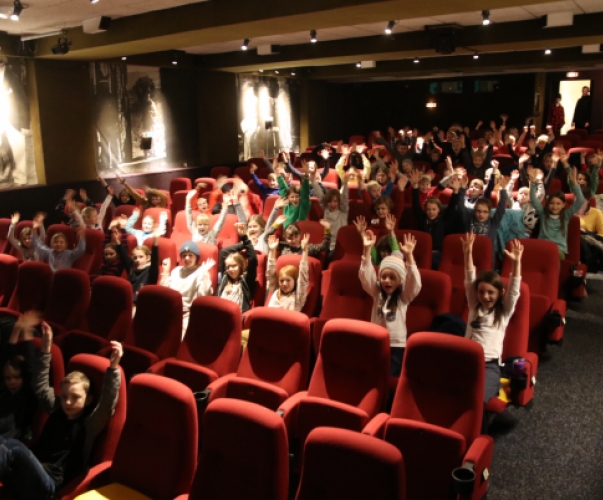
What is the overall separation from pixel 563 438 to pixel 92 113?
834 centimetres

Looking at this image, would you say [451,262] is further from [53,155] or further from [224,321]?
[53,155]

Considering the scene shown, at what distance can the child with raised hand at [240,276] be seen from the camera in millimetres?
4406

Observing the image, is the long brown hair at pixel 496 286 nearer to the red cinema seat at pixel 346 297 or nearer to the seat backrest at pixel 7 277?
the red cinema seat at pixel 346 297

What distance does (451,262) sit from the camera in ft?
15.4

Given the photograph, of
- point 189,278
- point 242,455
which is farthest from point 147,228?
point 242,455

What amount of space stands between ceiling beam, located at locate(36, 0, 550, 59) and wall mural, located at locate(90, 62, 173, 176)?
1872 millimetres

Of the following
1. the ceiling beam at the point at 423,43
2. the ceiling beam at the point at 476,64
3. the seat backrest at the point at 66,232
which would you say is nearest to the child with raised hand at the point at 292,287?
the seat backrest at the point at 66,232

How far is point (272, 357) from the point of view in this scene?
134 inches

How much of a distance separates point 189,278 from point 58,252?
180 centimetres

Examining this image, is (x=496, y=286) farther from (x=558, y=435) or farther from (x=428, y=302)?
(x=558, y=435)

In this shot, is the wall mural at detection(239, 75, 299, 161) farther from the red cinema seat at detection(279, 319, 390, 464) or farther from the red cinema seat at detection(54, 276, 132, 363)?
the red cinema seat at detection(279, 319, 390, 464)

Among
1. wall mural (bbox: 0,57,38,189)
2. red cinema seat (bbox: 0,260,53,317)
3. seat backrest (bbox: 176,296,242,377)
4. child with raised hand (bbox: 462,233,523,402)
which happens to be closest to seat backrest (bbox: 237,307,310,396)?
seat backrest (bbox: 176,296,242,377)

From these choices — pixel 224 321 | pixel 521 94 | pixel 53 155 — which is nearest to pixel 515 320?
pixel 224 321

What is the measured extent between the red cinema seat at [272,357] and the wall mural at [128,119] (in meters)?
7.04
